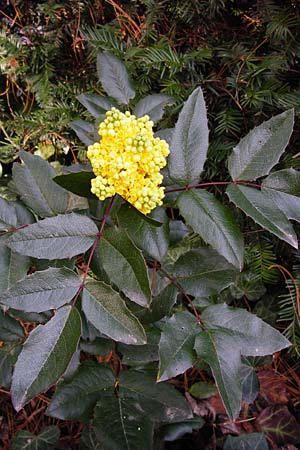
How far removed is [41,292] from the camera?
0.76 metres

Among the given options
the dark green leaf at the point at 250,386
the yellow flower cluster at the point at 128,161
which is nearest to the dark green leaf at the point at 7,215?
the yellow flower cluster at the point at 128,161

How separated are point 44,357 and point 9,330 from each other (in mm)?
396

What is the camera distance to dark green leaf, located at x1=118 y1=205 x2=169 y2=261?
0.80 meters

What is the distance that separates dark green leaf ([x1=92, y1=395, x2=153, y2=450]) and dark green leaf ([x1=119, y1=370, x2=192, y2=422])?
0.03m

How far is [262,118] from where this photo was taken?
121 cm

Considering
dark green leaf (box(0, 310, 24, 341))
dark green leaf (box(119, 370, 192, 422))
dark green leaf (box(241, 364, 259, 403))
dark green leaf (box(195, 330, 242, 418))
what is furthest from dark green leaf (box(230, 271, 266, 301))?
dark green leaf (box(0, 310, 24, 341))

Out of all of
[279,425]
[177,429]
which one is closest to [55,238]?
[177,429]

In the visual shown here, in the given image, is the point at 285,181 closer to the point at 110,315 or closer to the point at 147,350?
the point at 110,315

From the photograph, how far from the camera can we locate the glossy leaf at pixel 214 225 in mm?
750

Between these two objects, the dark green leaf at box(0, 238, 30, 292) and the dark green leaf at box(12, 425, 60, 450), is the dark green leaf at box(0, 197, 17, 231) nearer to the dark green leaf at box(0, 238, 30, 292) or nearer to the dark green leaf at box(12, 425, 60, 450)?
the dark green leaf at box(0, 238, 30, 292)

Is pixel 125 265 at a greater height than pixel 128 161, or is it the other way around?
pixel 128 161

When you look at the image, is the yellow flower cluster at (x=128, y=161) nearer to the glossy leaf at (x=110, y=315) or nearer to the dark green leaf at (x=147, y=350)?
the glossy leaf at (x=110, y=315)

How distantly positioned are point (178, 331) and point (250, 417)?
0.67 metres

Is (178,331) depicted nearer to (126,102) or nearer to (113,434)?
(113,434)
